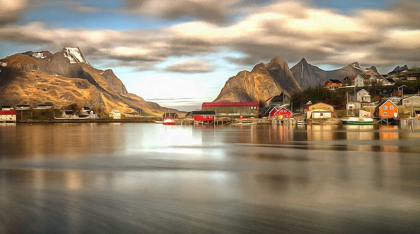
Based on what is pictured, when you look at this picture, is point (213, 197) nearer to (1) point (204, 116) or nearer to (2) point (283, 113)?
(2) point (283, 113)

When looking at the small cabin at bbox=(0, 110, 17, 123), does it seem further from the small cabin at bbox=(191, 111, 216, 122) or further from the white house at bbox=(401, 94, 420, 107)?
the white house at bbox=(401, 94, 420, 107)

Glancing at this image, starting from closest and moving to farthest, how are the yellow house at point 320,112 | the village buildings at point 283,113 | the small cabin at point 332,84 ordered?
the yellow house at point 320,112
the village buildings at point 283,113
the small cabin at point 332,84

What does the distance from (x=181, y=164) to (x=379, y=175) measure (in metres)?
9.34

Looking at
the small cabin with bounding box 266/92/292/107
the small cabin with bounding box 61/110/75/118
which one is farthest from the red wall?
the small cabin with bounding box 61/110/75/118

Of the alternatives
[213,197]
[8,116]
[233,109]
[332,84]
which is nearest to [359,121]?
[332,84]

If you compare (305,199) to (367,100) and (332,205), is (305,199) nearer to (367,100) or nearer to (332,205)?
(332,205)

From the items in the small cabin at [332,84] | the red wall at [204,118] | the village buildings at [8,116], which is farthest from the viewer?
the village buildings at [8,116]

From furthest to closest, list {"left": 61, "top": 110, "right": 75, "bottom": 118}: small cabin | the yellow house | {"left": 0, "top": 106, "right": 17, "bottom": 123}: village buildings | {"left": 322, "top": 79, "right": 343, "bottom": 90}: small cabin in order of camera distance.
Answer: {"left": 61, "top": 110, "right": 75, "bottom": 118}: small cabin < {"left": 0, "top": 106, "right": 17, "bottom": 123}: village buildings < {"left": 322, "top": 79, "right": 343, "bottom": 90}: small cabin < the yellow house

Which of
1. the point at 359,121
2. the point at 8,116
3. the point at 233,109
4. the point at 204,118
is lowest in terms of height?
the point at 359,121

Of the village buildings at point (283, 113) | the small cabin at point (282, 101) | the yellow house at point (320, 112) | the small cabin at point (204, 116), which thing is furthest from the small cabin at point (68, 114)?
the yellow house at point (320, 112)

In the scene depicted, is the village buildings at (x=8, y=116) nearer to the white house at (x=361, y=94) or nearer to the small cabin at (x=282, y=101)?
the small cabin at (x=282, y=101)

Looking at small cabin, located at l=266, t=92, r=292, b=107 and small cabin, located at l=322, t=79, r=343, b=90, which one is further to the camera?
small cabin, located at l=266, t=92, r=292, b=107

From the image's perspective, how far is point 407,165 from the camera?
16109mm

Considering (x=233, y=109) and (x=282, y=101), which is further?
(x=282, y=101)
